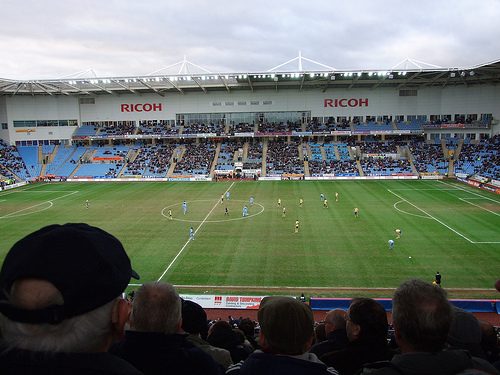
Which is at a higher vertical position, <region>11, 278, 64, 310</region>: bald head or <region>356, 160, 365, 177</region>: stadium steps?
<region>11, 278, 64, 310</region>: bald head

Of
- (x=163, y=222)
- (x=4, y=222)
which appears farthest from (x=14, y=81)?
(x=163, y=222)

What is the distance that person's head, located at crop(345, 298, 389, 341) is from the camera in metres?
4.16

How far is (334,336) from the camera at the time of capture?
17.1 feet

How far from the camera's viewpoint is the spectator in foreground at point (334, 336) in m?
4.99

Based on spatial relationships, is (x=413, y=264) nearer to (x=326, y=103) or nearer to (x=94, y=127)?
(x=326, y=103)

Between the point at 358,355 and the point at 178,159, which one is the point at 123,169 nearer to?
the point at 178,159

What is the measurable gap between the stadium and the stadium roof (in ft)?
1.34

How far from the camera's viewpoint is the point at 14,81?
61.2 meters

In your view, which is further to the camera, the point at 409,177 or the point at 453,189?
the point at 409,177

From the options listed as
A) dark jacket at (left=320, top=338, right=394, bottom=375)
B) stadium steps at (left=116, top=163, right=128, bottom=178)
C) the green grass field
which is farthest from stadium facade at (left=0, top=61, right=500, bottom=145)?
dark jacket at (left=320, top=338, right=394, bottom=375)

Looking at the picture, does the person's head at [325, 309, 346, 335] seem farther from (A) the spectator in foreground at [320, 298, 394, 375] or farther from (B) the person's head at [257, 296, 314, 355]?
(B) the person's head at [257, 296, 314, 355]

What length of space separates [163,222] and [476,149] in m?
56.9

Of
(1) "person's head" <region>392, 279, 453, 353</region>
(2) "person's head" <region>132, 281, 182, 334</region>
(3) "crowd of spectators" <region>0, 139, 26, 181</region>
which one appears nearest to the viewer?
(1) "person's head" <region>392, 279, 453, 353</region>

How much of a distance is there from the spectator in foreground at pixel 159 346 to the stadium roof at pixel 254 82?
59150mm
